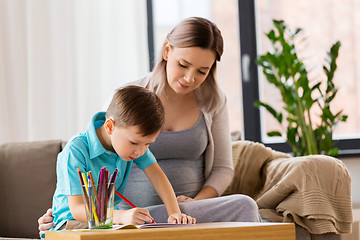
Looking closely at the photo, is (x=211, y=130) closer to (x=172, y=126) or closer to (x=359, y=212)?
(x=172, y=126)

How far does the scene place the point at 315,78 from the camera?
10.7ft

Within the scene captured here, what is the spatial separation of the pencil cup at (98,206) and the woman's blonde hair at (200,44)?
729mm

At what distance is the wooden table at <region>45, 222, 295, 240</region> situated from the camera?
3.59 feet

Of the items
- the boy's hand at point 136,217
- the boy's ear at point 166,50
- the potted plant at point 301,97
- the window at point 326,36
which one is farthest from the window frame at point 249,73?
the boy's hand at point 136,217

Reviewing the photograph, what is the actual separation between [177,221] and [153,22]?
214cm

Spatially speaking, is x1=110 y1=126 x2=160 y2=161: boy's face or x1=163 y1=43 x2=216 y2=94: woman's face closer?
x1=110 y1=126 x2=160 y2=161: boy's face

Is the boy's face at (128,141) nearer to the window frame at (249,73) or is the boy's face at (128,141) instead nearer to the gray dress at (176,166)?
the gray dress at (176,166)

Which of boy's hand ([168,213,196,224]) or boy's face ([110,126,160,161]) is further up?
boy's face ([110,126,160,161])

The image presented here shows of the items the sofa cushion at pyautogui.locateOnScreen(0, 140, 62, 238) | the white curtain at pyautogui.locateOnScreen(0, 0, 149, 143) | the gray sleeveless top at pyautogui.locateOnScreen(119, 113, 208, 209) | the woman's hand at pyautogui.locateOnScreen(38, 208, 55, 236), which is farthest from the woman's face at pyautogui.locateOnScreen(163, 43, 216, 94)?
the white curtain at pyautogui.locateOnScreen(0, 0, 149, 143)

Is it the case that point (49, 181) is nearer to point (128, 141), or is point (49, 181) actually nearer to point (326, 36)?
point (128, 141)

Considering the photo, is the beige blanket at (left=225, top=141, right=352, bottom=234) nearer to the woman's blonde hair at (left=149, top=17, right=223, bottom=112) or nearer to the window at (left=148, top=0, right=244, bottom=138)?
the woman's blonde hair at (left=149, top=17, right=223, bottom=112)

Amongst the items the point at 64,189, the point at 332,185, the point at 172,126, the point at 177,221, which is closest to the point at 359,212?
the point at 332,185

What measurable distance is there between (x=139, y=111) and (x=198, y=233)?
0.41 meters

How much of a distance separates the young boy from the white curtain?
1.47m
